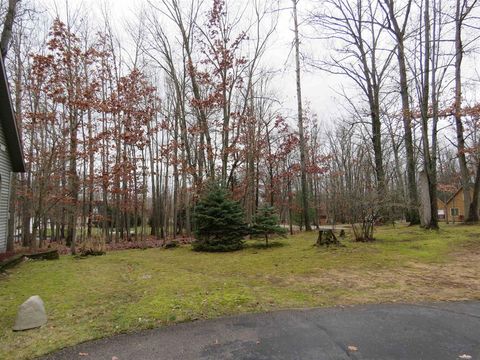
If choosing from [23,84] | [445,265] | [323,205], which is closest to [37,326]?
[445,265]

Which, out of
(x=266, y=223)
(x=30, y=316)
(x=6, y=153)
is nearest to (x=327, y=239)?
(x=266, y=223)

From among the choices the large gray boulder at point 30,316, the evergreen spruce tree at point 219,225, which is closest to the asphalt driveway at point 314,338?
the large gray boulder at point 30,316

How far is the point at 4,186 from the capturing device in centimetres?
1168

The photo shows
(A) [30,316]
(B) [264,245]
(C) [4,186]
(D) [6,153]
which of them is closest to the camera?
(A) [30,316]

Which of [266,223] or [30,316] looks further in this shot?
[266,223]

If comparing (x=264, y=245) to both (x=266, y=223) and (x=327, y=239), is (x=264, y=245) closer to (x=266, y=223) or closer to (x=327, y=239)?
(x=266, y=223)

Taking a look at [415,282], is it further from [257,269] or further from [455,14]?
[455,14]

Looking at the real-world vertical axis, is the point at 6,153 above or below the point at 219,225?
above

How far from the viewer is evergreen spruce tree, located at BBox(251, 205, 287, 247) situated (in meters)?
11.5

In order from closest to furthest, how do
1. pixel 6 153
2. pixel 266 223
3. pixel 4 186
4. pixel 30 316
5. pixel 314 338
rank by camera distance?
pixel 314 338, pixel 30 316, pixel 266 223, pixel 4 186, pixel 6 153

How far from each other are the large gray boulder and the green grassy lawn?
0.11m

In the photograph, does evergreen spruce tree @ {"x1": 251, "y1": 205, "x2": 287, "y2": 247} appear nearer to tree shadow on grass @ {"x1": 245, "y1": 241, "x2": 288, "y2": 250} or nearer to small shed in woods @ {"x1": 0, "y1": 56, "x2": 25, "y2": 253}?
tree shadow on grass @ {"x1": 245, "y1": 241, "x2": 288, "y2": 250}

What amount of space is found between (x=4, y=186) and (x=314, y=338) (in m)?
12.2

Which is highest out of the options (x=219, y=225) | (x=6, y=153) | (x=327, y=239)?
(x=6, y=153)
